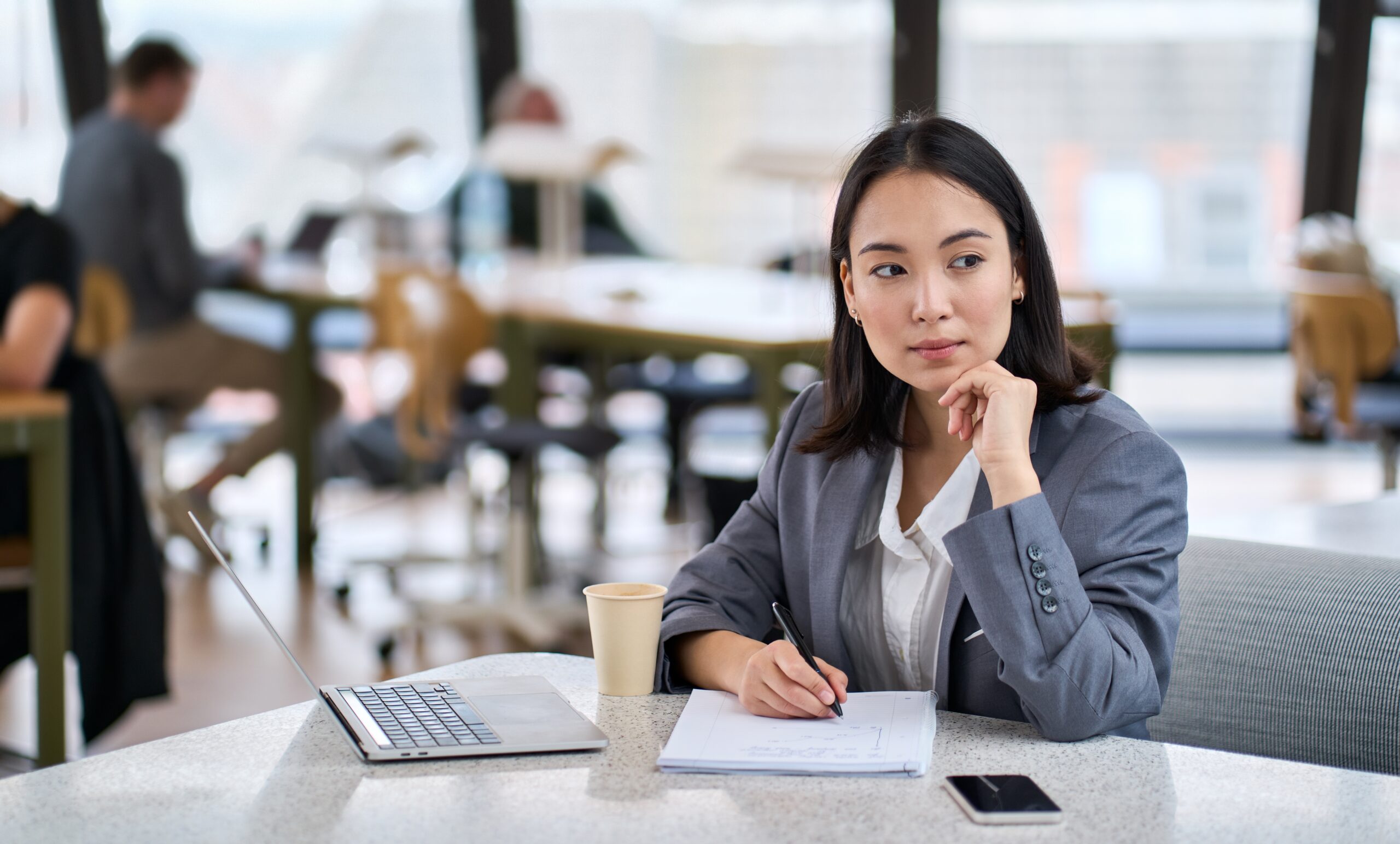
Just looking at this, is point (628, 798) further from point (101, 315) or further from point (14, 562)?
point (101, 315)

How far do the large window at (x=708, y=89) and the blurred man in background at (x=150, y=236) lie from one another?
1.96 meters

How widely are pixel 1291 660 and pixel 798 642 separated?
0.59 m

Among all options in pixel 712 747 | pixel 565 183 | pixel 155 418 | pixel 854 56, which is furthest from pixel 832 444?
pixel 854 56

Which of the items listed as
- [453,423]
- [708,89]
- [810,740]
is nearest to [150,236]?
[453,423]

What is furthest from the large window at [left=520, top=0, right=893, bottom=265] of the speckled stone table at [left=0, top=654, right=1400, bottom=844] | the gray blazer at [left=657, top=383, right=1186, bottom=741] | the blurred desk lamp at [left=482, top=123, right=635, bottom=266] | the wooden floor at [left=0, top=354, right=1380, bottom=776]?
the speckled stone table at [left=0, top=654, right=1400, bottom=844]

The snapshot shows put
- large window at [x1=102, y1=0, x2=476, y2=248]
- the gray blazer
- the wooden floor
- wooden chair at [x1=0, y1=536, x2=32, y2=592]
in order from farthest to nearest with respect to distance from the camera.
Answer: large window at [x1=102, y1=0, x2=476, y2=248]
the wooden floor
wooden chair at [x1=0, y1=536, x2=32, y2=592]
the gray blazer

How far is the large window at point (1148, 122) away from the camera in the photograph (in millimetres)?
6254

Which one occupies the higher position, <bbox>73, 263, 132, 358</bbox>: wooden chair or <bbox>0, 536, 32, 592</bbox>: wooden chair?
<bbox>73, 263, 132, 358</bbox>: wooden chair

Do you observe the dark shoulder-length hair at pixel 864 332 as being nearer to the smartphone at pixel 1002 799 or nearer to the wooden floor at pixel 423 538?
the smartphone at pixel 1002 799

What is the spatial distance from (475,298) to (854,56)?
3.11m

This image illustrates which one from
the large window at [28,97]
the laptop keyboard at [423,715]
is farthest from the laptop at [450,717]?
the large window at [28,97]

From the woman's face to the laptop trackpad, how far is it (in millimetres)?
425

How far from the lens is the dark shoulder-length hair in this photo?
1308 millimetres

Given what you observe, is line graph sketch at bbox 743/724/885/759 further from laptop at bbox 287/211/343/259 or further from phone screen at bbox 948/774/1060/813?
laptop at bbox 287/211/343/259
